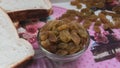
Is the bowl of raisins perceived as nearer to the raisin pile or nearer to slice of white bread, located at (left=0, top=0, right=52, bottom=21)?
the raisin pile

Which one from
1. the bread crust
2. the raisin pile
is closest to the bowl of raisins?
the raisin pile

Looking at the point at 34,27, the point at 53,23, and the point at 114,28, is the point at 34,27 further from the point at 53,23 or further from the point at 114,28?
the point at 114,28

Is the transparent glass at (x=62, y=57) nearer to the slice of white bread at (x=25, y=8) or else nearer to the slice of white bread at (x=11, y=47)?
the slice of white bread at (x=11, y=47)

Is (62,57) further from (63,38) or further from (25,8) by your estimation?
(25,8)

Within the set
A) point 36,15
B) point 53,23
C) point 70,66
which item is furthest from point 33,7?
point 70,66

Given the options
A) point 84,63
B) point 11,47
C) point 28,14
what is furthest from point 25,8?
point 84,63

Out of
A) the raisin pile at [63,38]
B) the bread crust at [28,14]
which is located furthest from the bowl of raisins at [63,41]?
the bread crust at [28,14]

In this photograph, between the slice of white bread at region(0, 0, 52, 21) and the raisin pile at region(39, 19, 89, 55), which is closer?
the raisin pile at region(39, 19, 89, 55)
